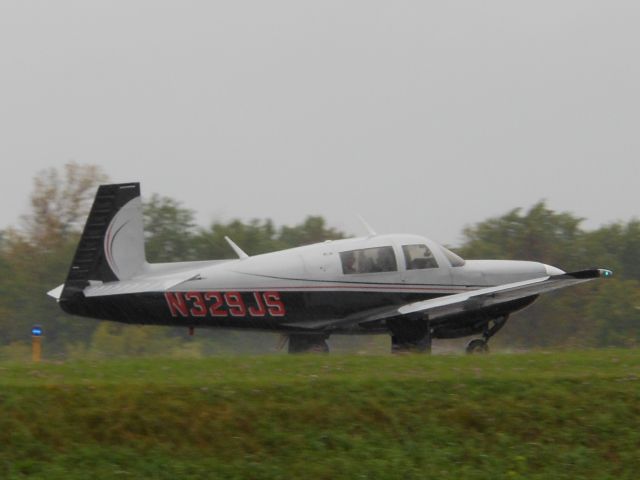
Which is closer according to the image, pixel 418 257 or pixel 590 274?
pixel 590 274

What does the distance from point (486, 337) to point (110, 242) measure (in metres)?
6.23

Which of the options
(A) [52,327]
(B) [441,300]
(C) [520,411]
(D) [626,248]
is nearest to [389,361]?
(C) [520,411]

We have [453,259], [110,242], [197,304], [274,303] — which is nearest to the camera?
[197,304]

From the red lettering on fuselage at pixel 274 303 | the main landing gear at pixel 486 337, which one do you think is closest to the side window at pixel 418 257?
the main landing gear at pixel 486 337

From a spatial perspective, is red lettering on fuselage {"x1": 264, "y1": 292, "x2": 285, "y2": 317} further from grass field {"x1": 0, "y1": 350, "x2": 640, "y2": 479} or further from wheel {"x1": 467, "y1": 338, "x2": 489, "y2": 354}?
grass field {"x1": 0, "y1": 350, "x2": 640, "y2": 479}

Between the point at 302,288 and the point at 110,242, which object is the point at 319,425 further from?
the point at 110,242

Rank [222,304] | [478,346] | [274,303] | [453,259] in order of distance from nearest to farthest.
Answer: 1. [222,304]
2. [274,303]
3. [478,346]
4. [453,259]

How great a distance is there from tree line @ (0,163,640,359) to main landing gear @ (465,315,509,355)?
38.3 ft

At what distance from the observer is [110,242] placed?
666 inches

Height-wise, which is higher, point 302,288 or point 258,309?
point 302,288

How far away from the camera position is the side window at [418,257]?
58.3 ft

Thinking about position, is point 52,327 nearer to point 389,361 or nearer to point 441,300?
point 441,300

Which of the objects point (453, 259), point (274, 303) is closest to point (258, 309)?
point (274, 303)

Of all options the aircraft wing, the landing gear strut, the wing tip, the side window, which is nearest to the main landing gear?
→ the aircraft wing
